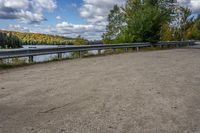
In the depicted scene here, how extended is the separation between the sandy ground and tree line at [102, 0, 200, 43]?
75.0 ft

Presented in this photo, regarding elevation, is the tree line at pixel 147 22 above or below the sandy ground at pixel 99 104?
above

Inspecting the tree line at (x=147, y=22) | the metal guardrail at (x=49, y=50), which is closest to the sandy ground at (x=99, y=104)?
the metal guardrail at (x=49, y=50)

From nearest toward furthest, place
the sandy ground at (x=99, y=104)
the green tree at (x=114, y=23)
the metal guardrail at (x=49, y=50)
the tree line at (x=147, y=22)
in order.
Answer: the sandy ground at (x=99, y=104), the metal guardrail at (x=49, y=50), the tree line at (x=147, y=22), the green tree at (x=114, y=23)

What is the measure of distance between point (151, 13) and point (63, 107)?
29.0m

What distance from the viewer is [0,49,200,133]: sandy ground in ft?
18.1

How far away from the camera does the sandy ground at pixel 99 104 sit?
5516 millimetres

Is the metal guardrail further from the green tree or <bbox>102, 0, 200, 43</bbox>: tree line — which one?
the green tree

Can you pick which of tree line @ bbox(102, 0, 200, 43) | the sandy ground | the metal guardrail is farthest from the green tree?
the sandy ground

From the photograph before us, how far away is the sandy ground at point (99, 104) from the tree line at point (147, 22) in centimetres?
2285

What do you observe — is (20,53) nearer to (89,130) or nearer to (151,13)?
(89,130)

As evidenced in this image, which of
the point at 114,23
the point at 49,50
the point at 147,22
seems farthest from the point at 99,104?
the point at 114,23

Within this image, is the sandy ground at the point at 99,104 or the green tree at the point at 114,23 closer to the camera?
the sandy ground at the point at 99,104

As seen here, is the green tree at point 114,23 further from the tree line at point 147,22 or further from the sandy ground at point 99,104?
the sandy ground at point 99,104

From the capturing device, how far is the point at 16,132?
17.0ft
